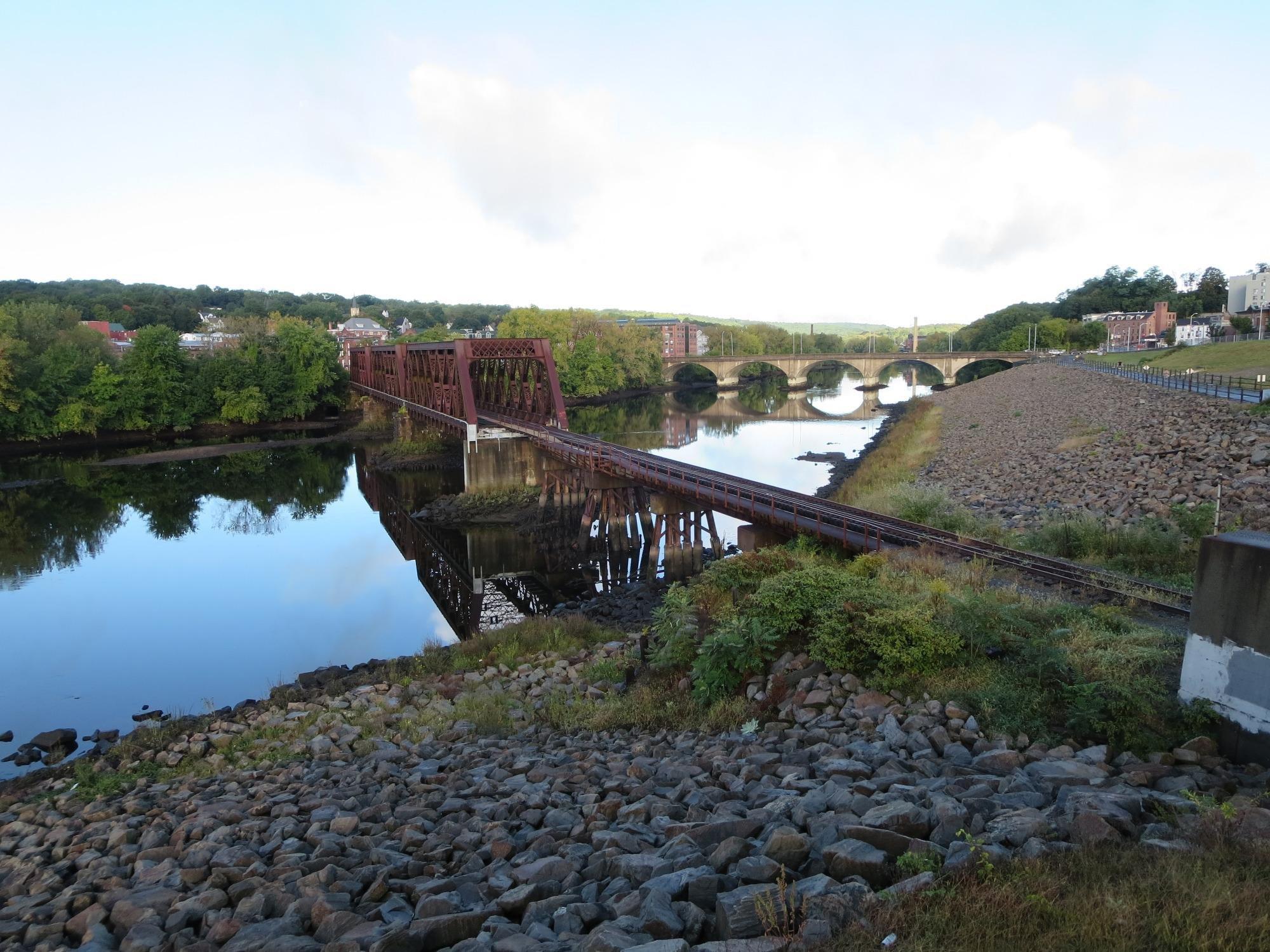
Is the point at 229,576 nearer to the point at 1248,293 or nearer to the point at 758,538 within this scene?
the point at 758,538

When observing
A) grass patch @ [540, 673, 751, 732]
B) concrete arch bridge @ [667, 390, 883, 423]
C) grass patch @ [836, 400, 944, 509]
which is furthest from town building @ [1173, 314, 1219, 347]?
grass patch @ [540, 673, 751, 732]

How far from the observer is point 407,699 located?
47.8 ft

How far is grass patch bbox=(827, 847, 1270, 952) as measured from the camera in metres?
4.50

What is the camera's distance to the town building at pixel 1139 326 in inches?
4833

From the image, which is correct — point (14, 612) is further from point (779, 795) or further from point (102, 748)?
point (779, 795)

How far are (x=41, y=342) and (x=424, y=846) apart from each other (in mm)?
80116

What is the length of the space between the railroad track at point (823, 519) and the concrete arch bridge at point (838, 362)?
3174 inches

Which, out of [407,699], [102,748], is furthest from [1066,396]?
[102,748]

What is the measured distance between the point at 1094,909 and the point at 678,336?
177 m

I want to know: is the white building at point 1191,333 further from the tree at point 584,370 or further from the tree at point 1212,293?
the tree at point 584,370

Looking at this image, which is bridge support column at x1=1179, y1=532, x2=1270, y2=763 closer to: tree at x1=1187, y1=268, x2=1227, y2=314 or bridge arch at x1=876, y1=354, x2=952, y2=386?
bridge arch at x1=876, y1=354, x2=952, y2=386

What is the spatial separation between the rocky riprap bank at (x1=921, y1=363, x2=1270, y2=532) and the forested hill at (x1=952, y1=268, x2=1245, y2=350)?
78404 mm

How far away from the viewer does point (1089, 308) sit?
146750 mm

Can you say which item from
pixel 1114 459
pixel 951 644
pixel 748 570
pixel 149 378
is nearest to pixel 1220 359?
pixel 1114 459
